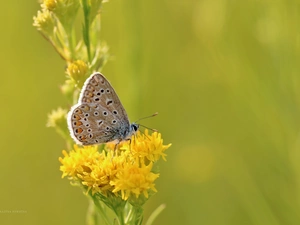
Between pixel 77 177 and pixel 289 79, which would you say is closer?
pixel 77 177

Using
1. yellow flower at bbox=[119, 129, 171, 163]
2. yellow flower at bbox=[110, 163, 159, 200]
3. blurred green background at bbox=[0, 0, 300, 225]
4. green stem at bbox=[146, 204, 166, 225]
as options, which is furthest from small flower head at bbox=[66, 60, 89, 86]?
blurred green background at bbox=[0, 0, 300, 225]

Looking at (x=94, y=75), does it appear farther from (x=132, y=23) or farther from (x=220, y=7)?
(x=220, y=7)

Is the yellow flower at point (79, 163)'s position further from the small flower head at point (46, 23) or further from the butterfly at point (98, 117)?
the small flower head at point (46, 23)

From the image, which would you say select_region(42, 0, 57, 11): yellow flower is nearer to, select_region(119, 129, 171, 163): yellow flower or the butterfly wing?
the butterfly wing

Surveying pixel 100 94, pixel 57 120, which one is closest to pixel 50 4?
pixel 100 94

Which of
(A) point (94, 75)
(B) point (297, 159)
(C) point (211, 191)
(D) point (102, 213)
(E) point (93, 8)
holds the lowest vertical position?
(C) point (211, 191)

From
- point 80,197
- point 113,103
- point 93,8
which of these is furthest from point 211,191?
point 93,8
